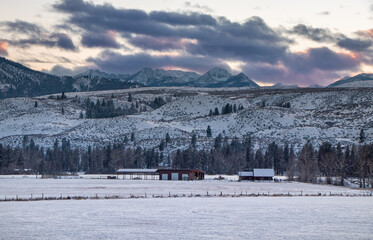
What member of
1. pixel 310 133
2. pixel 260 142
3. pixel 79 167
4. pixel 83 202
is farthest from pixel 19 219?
pixel 310 133

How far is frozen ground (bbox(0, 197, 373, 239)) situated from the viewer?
3087cm

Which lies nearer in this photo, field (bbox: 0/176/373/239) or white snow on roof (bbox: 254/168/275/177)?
field (bbox: 0/176/373/239)

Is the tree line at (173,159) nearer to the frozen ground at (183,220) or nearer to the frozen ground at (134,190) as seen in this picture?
the frozen ground at (134,190)

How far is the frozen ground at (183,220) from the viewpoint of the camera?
101ft

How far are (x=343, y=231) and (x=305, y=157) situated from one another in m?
82.3

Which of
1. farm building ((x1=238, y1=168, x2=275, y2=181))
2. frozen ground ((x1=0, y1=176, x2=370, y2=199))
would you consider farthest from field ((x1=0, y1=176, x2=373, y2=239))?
farm building ((x1=238, y1=168, x2=275, y2=181))

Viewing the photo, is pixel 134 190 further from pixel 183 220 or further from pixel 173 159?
pixel 173 159

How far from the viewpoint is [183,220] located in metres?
37.1

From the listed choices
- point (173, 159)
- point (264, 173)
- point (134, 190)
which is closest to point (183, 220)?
point (134, 190)

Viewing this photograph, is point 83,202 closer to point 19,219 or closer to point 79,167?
point 19,219

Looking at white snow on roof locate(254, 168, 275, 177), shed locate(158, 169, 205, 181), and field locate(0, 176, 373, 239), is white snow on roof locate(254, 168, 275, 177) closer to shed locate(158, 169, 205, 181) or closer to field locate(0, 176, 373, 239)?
shed locate(158, 169, 205, 181)

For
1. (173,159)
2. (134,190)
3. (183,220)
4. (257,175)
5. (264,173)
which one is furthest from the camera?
(173,159)

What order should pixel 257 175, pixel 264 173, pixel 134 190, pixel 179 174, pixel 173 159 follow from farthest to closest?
1. pixel 173 159
2. pixel 179 174
3. pixel 257 175
4. pixel 264 173
5. pixel 134 190

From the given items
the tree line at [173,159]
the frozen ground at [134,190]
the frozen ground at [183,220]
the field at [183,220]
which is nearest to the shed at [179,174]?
the frozen ground at [134,190]
